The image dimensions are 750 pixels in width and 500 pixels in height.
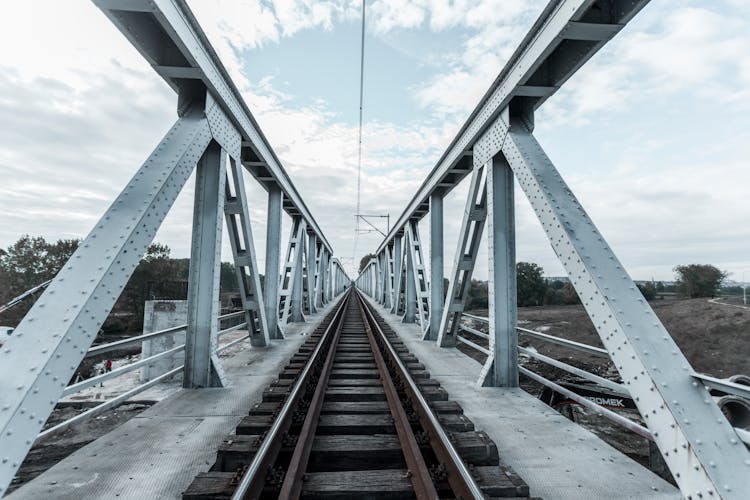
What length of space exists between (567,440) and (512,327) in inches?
70.3

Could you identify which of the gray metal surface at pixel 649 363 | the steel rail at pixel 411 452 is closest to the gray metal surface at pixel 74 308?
the steel rail at pixel 411 452

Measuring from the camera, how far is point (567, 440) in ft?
11.0

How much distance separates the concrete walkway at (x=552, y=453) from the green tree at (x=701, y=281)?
48.8 metres

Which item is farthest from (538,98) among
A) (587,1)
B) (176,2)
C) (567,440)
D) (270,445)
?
(270,445)

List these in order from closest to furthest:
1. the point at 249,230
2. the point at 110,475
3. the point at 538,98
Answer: the point at 110,475 → the point at 538,98 → the point at 249,230

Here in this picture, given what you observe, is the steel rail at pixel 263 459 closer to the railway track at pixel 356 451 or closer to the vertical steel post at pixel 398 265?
the railway track at pixel 356 451

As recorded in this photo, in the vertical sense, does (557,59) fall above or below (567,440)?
above

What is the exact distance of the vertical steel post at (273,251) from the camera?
30.1ft

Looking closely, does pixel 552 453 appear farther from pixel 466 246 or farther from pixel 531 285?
pixel 531 285

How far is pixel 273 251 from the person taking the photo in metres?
9.26

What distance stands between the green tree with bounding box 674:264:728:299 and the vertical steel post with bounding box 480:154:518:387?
48.1 metres

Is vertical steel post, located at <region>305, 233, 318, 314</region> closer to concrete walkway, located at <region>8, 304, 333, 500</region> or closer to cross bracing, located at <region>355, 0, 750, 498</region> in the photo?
cross bracing, located at <region>355, 0, 750, 498</region>

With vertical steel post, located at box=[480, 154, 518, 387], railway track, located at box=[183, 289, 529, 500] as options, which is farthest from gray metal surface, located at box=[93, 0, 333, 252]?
vertical steel post, located at box=[480, 154, 518, 387]

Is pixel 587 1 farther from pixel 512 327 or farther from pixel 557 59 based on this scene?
pixel 512 327
